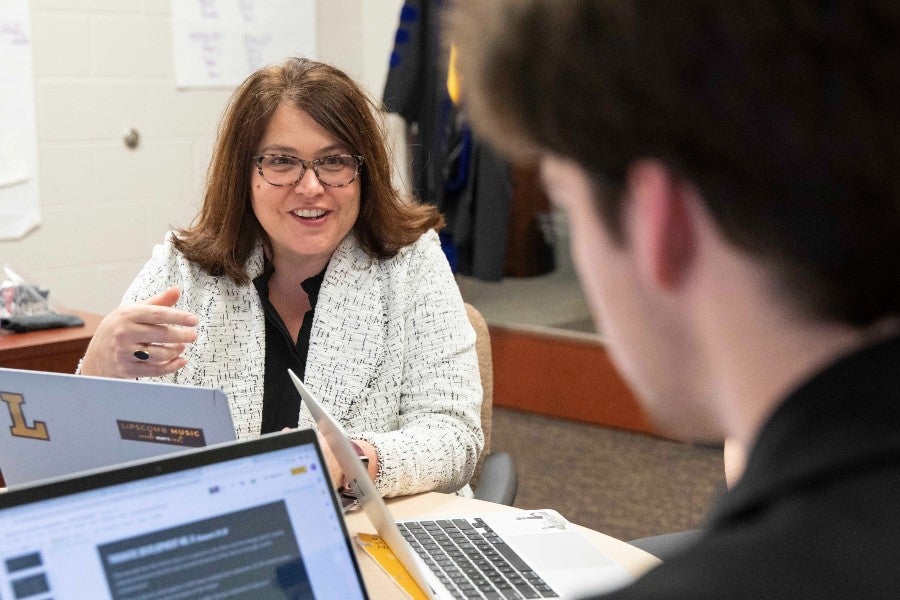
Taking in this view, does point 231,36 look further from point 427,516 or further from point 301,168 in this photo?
point 427,516

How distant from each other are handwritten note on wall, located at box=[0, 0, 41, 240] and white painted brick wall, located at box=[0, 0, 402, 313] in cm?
3

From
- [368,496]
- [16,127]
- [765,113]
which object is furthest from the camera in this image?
[16,127]

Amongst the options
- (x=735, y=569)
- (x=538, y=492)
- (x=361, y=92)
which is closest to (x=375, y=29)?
(x=538, y=492)

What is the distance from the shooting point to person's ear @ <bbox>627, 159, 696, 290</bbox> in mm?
437

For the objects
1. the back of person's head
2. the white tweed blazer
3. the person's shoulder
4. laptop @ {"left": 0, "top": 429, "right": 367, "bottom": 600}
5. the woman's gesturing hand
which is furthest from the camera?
the person's shoulder

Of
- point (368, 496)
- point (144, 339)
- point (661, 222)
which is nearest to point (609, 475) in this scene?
point (144, 339)

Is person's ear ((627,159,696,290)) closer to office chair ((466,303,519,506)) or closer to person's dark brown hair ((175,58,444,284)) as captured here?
office chair ((466,303,519,506))

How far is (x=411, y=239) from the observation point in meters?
2.01

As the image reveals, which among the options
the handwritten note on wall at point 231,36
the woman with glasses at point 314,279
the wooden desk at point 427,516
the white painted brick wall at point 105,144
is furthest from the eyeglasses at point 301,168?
the handwritten note on wall at point 231,36

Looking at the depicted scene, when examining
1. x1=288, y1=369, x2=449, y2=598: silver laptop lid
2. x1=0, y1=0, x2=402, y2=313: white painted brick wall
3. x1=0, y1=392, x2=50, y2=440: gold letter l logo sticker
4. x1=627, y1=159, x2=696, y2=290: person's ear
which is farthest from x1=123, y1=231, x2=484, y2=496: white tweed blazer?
x1=0, y1=0, x2=402, y2=313: white painted brick wall

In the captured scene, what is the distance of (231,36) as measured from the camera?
366cm

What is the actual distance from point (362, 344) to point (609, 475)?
199cm

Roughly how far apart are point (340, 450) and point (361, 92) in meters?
0.92

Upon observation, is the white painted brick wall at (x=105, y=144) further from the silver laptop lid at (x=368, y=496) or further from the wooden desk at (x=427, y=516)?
the silver laptop lid at (x=368, y=496)
